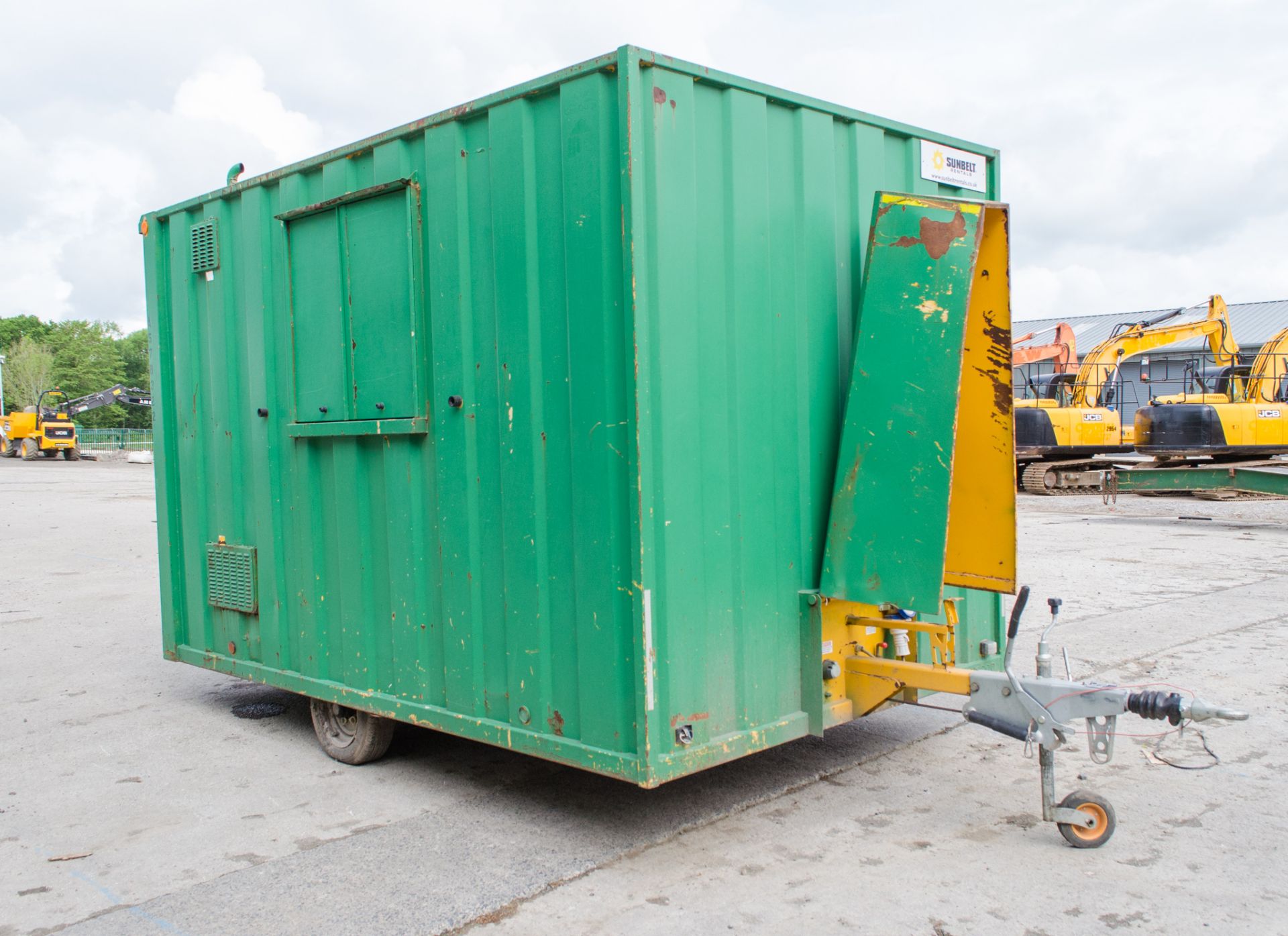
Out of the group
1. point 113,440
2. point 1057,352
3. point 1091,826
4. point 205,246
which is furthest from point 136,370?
point 1091,826

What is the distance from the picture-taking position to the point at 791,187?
4.21 m

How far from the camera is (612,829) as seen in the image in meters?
4.11

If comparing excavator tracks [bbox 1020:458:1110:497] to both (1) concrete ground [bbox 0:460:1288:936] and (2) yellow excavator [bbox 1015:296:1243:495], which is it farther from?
(1) concrete ground [bbox 0:460:1288:936]

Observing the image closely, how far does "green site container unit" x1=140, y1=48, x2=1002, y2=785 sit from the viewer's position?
3.69 metres

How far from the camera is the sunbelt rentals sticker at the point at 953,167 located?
496 centimetres

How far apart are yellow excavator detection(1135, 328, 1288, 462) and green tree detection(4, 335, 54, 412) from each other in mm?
75552

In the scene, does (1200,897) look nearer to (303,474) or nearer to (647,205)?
(647,205)

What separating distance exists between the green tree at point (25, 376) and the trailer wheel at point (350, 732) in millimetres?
79656

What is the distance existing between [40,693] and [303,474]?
2.89 meters

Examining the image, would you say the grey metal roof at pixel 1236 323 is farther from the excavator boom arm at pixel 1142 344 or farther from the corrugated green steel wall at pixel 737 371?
the corrugated green steel wall at pixel 737 371

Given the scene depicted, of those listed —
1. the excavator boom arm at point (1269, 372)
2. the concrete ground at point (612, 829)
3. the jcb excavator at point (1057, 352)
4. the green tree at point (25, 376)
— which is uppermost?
the green tree at point (25, 376)

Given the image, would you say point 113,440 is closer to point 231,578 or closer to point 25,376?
point 25,376

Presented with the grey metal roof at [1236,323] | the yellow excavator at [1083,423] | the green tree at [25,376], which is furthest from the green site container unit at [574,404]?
the green tree at [25,376]

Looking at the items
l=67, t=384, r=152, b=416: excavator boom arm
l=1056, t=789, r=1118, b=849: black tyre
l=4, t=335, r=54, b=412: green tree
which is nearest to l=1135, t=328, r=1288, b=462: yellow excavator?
l=1056, t=789, r=1118, b=849: black tyre
